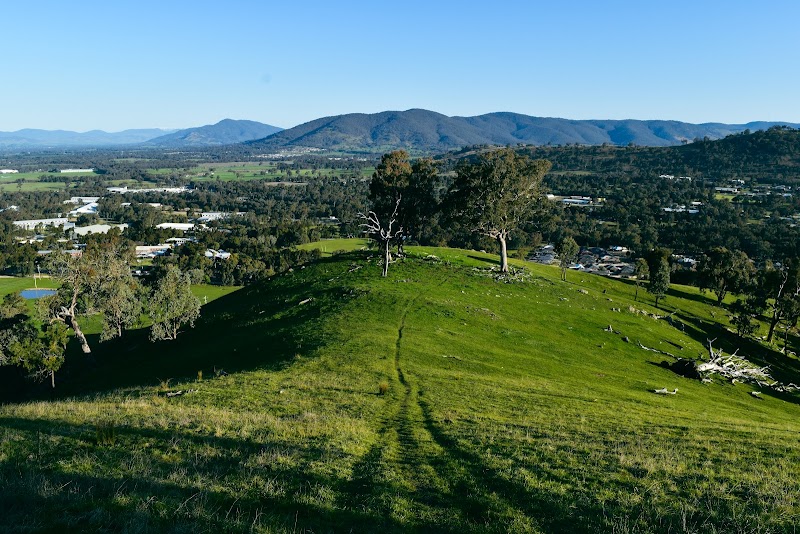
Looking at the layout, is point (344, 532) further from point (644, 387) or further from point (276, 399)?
point (644, 387)

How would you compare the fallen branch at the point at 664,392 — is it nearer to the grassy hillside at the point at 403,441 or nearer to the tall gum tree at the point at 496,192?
the grassy hillside at the point at 403,441

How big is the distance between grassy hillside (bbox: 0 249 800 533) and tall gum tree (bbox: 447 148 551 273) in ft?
78.7

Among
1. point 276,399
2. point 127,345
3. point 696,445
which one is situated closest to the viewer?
point 696,445

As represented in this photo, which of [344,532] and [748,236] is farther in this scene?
[748,236]

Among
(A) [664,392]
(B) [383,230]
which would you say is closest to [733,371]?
(A) [664,392]

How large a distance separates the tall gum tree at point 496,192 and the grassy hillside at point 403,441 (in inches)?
945

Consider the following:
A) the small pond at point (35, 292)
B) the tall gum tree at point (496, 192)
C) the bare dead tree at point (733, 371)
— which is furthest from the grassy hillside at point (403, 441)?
the small pond at point (35, 292)

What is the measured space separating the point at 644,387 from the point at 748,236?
192026 millimetres

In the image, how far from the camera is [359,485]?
13320 mm

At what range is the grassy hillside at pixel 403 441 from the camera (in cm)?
1116

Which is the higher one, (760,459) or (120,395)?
(760,459)

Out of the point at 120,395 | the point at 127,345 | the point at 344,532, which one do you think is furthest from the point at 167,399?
the point at 127,345

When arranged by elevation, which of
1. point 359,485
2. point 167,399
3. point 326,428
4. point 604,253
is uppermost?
point 359,485

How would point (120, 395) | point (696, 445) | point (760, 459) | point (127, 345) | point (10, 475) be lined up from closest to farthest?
point (10, 475)
point (760, 459)
point (696, 445)
point (120, 395)
point (127, 345)
